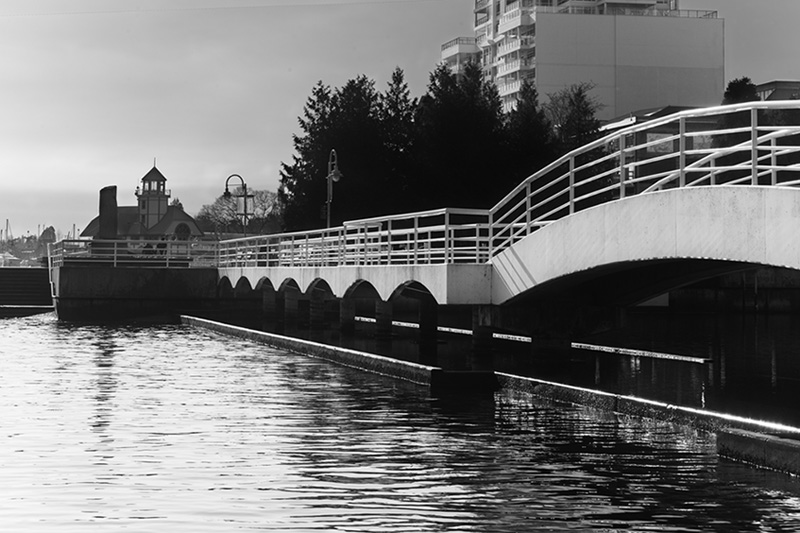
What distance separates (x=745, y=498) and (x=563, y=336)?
591 inches

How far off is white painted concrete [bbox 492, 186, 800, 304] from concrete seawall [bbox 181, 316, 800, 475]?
2.22 metres

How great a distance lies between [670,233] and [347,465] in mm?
7785

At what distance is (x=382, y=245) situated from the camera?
1366 inches

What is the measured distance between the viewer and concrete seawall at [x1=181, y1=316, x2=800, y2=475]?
42.1 ft

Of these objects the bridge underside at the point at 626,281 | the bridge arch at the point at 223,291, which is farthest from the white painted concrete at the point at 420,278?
the bridge arch at the point at 223,291

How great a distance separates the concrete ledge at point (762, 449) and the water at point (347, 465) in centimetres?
20

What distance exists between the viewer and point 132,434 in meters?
14.9

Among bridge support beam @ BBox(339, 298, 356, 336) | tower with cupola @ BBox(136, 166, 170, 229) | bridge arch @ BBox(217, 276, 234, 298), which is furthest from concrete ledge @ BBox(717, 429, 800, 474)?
tower with cupola @ BBox(136, 166, 170, 229)

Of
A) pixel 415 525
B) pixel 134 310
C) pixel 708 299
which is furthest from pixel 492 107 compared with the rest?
pixel 415 525

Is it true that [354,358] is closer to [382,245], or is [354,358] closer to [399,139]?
[382,245]

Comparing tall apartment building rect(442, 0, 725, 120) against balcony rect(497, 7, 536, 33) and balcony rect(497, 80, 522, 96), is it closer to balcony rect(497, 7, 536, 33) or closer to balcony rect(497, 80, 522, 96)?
balcony rect(497, 7, 536, 33)

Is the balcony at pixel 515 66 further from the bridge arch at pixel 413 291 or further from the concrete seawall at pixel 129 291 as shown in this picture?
the bridge arch at pixel 413 291

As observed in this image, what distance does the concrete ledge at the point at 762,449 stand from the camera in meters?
12.4

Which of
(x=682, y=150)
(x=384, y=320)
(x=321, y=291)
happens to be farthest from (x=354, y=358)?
(x=321, y=291)
